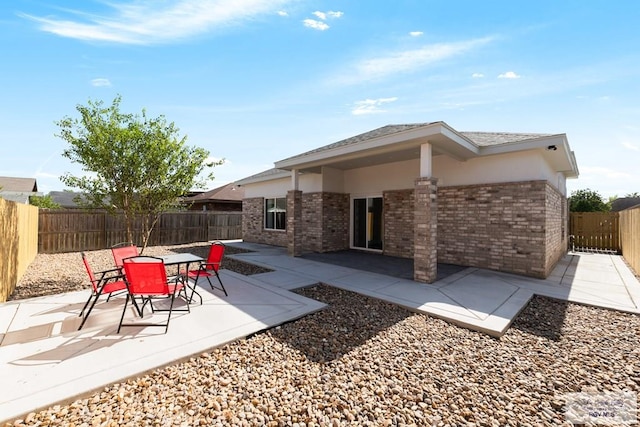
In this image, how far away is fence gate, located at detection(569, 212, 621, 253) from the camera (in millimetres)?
12594

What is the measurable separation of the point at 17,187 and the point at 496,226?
34.8 metres

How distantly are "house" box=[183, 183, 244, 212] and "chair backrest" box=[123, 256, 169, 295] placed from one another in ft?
62.2

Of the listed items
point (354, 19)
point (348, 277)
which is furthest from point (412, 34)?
point (348, 277)

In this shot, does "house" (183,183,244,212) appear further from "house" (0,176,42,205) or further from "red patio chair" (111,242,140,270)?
"red patio chair" (111,242,140,270)

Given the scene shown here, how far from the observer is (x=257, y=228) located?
49.9 feet

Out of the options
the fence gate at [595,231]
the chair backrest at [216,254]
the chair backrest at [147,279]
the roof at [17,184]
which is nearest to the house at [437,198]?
the fence gate at [595,231]

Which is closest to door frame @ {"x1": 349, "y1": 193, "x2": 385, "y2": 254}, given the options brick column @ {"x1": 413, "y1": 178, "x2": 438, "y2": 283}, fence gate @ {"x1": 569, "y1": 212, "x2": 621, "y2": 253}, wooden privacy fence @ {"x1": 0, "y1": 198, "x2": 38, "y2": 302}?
brick column @ {"x1": 413, "y1": 178, "x2": 438, "y2": 283}

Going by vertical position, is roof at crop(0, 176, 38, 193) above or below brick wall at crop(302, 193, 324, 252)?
above

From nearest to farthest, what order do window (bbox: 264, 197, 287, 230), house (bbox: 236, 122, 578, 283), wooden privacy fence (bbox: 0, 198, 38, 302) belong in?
1. wooden privacy fence (bbox: 0, 198, 38, 302)
2. house (bbox: 236, 122, 578, 283)
3. window (bbox: 264, 197, 287, 230)

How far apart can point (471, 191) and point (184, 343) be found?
27.3ft

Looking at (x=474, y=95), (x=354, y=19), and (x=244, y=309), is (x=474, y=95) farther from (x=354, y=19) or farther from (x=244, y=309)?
(x=244, y=309)

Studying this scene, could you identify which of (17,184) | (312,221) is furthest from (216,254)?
(17,184)

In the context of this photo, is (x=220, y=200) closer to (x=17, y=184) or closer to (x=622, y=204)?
(x=17, y=184)

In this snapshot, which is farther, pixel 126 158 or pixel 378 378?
pixel 126 158
